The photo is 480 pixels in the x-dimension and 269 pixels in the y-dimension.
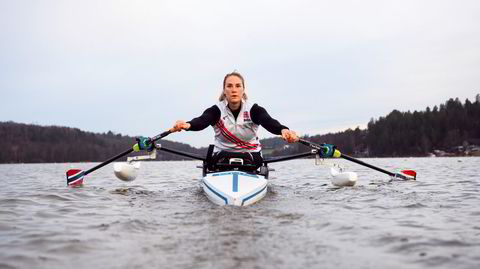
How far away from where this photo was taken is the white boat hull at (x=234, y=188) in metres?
6.44

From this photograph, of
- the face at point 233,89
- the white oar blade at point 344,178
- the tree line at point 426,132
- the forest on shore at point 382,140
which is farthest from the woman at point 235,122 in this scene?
the tree line at point 426,132

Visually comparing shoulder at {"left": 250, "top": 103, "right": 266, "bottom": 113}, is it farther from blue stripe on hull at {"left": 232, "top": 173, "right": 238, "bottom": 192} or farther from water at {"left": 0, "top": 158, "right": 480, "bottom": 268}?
water at {"left": 0, "top": 158, "right": 480, "bottom": 268}

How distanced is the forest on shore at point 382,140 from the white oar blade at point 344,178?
92.3 m

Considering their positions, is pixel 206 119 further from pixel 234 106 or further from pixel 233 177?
pixel 233 177

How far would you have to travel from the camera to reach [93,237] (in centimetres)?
429

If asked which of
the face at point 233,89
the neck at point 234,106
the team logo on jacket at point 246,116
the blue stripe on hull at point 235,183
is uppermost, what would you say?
the face at point 233,89

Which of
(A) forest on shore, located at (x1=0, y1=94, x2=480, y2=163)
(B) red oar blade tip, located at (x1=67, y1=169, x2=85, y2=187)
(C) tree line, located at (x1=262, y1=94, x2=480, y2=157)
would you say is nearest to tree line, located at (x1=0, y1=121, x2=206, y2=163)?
(A) forest on shore, located at (x1=0, y1=94, x2=480, y2=163)

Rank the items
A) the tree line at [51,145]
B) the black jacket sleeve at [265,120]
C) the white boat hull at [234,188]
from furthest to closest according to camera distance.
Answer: the tree line at [51,145]
the black jacket sleeve at [265,120]
the white boat hull at [234,188]

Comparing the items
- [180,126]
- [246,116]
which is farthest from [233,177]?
[246,116]

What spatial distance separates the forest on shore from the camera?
114062 millimetres

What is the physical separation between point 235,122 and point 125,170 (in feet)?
11.6

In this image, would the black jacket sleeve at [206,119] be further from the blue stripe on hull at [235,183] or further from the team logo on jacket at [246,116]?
the blue stripe on hull at [235,183]

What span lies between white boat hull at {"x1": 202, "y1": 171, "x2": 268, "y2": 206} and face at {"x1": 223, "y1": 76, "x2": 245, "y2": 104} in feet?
5.75

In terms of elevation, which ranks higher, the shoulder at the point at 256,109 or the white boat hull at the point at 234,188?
the shoulder at the point at 256,109
